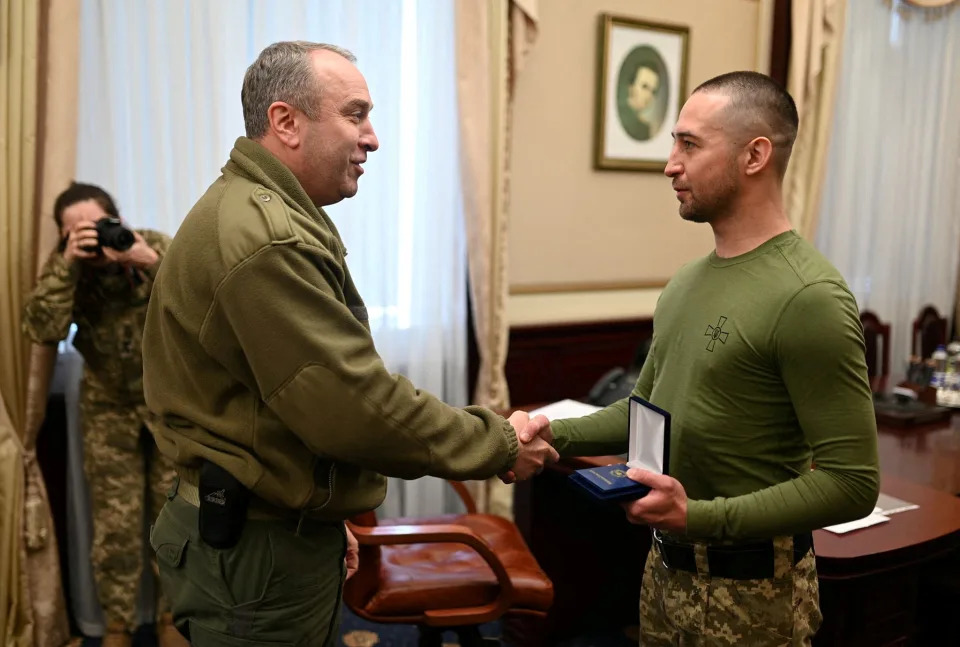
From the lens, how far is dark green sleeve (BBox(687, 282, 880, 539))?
3.83 ft

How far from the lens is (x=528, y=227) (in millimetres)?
3320

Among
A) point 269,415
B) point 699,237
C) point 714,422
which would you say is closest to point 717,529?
point 714,422

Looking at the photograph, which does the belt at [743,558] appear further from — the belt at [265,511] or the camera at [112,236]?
the camera at [112,236]

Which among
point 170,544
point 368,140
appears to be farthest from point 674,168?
point 170,544

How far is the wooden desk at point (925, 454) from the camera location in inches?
83.4

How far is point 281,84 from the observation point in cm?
132

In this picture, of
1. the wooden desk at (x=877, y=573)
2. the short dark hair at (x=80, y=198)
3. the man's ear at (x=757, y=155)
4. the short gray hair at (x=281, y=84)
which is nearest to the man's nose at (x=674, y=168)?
the man's ear at (x=757, y=155)

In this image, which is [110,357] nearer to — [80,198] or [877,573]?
[80,198]

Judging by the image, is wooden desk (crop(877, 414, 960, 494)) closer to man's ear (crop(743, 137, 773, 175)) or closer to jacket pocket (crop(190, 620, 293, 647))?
man's ear (crop(743, 137, 773, 175))

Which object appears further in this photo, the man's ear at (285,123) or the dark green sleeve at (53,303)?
the dark green sleeve at (53,303)

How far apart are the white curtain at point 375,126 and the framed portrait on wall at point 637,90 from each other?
751 millimetres

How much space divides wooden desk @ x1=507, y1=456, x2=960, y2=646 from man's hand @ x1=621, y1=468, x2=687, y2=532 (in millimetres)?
518

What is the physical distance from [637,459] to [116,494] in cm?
185

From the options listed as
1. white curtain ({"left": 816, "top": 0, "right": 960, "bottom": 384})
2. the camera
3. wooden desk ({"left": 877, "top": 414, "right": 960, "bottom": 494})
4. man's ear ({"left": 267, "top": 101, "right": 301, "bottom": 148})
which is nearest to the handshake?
man's ear ({"left": 267, "top": 101, "right": 301, "bottom": 148})
